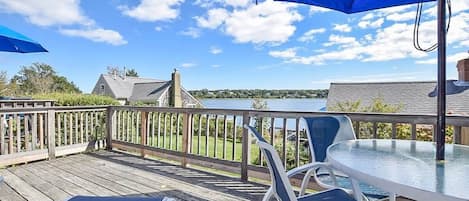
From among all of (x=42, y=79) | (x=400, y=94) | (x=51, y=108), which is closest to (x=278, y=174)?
(x=51, y=108)

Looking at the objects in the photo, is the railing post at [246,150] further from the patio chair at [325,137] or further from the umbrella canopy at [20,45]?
the umbrella canopy at [20,45]

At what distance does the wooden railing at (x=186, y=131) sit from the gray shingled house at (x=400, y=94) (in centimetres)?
653

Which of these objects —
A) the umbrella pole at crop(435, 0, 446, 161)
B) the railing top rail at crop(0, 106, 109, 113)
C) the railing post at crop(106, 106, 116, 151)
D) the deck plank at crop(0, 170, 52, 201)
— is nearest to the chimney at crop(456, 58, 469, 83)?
the umbrella pole at crop(435, 0, 446, 161)

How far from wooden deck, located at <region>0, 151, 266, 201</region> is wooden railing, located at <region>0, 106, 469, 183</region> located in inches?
Answer: 8.9

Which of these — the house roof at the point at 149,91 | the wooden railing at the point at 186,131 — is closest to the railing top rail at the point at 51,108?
the wooden railing at the point at 186,131

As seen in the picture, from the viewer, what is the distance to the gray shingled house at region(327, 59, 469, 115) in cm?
985

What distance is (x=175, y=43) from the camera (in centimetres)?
2286

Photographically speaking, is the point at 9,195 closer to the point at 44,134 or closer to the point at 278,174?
the point at 44,134

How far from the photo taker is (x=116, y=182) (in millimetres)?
3918

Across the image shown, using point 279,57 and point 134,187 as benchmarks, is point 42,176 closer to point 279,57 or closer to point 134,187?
point 134,187

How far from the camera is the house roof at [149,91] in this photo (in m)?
20.6

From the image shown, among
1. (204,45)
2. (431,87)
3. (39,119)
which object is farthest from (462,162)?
A: (204,45)

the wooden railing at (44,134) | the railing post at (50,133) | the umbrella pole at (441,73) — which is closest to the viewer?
the umbrella pole at (441,73)

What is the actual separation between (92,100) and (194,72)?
719 inches
